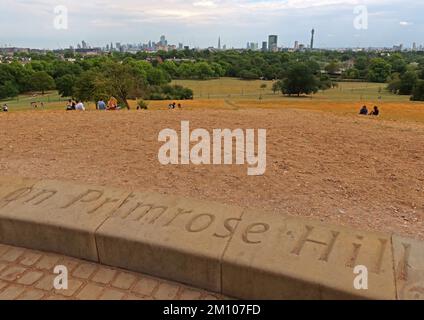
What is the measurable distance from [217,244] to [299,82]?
70638 mm

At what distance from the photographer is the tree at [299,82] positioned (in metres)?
70.2

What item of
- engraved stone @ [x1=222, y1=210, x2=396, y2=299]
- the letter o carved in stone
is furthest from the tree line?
engraved stone @ [x1=222, y1=210, x2=396, y2=299]

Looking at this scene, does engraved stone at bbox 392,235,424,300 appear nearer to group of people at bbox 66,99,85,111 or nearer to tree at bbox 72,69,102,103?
group of people at bbox 66,99,85,111

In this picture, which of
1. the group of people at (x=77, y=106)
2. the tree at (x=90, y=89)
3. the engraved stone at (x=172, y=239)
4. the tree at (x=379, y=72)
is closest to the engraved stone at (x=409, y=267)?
the engraved stone at (x=172, y=239)

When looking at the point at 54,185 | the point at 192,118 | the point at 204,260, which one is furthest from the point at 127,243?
the point at 192,118

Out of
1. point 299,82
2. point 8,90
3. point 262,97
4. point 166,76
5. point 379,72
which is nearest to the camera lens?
point 262,97

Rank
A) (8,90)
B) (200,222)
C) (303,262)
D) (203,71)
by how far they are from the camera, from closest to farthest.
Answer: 1. (303,262)
2. (200,222)
3. (8,90)
4. (203,71)

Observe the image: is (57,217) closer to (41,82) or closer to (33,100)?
(33,100)

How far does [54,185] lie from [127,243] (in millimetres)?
1803

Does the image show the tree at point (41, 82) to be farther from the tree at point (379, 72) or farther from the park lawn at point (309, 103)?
the tree at point (379, 72)

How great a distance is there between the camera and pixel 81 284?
3.32 metres

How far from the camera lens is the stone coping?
2986 millimetres

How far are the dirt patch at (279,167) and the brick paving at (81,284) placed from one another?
1.62 meters

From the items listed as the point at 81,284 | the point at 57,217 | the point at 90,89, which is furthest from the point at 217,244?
the point at 90,89
